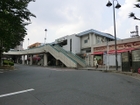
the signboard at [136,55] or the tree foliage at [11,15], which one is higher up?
the tree foliage at [11,15]

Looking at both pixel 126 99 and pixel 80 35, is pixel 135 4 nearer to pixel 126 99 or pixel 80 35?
pixel 126 99

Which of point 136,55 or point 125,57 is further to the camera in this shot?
point 125,57

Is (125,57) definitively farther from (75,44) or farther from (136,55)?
(75,44)

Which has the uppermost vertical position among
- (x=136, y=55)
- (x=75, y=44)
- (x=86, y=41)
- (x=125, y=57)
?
(x=86, y=41)

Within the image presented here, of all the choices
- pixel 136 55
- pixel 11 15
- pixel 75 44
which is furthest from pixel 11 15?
pixel 75 44

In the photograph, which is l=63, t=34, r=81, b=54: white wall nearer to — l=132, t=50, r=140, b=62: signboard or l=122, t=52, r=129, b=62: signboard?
l=122, t=52, r=129, b=62: signboard

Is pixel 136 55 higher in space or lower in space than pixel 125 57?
higher

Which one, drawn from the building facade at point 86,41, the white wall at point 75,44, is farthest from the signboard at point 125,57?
the white wall at point 75,44

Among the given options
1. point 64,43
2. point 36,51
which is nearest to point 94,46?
point 64,43

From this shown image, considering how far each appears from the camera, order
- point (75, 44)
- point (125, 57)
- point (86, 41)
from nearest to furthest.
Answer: point (125, 57)
point (86, 41)
point (75, 44)

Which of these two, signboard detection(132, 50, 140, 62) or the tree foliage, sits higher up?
the tree foliage

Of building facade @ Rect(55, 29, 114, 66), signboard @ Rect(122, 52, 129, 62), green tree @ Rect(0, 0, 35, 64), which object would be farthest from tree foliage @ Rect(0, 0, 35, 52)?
building facade @ Rect(55, 29, 114, 66)

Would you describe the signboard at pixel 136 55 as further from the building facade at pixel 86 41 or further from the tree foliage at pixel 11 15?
the building facade at pixel 86 41

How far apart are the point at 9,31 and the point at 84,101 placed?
400 inches
